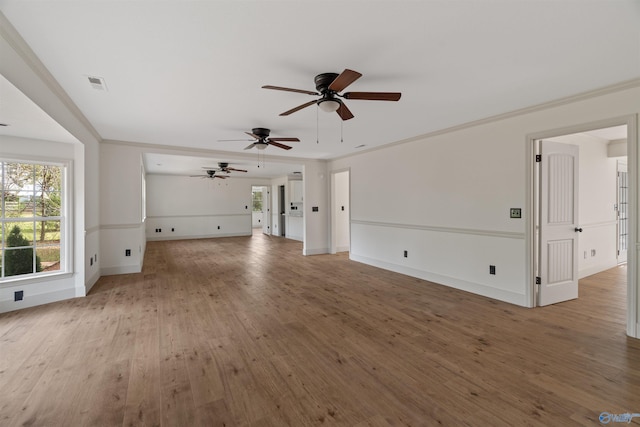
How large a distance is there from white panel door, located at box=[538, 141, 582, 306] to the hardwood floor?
9.8 inches

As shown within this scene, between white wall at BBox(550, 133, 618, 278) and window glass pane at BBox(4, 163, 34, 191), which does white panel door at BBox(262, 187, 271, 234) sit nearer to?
window glass pane at BBox(4, 163, 34, 191)

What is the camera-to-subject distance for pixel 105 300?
3.96 meters

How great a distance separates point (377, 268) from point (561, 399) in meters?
4.03

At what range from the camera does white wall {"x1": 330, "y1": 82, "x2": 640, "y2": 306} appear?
140 inches

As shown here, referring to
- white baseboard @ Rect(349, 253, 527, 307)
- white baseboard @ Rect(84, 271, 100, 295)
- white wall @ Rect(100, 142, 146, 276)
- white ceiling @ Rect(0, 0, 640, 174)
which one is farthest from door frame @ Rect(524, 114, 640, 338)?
white wall @ Rect(100, 142, 146, 276)

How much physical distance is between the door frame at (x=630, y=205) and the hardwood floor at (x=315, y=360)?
0.88 ft

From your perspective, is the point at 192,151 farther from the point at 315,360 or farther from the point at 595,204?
the point at 595,204

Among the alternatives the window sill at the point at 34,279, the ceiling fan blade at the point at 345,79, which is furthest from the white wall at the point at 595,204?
the window sill at the point at 34,279

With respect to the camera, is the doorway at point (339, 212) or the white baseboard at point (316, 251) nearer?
the white baseboard at point (316, 251)

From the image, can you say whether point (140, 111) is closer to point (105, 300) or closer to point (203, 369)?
point (105, 300)

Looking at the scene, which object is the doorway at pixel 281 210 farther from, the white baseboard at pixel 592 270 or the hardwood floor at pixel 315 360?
the white baseboard at pixel 592 270

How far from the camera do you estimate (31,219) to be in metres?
3.74

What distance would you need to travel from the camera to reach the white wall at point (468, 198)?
11.7 ft

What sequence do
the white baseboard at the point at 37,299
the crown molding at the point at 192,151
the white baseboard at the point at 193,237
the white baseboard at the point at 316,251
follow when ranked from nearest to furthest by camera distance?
1. the white baseboard at the point at 37,299
2. the crown molding at the point at 192,151
3. the white baseboard at the point at 316,251
4. the white baseboard at the point at 193,237
